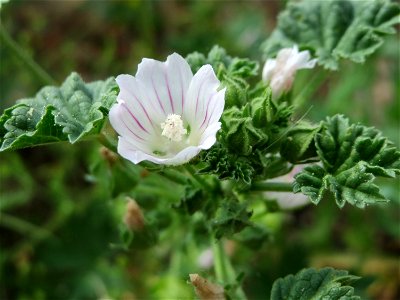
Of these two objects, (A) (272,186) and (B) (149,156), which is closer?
(B) (149,156)

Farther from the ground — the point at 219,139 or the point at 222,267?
→ the point at 219,139

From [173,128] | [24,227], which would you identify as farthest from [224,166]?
[24,227]

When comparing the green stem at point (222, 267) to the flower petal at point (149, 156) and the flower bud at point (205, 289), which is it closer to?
the flower bud at point (205, 289)

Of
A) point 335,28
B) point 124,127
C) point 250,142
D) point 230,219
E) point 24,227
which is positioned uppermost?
point 24,227

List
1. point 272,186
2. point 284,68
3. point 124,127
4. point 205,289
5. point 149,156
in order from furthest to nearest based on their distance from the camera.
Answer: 1. point 284,68
2. point 272,186
3. point 205,289
4. point 124,127
5. point 149,156

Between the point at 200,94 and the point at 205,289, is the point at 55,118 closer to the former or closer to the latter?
the point at 200,94

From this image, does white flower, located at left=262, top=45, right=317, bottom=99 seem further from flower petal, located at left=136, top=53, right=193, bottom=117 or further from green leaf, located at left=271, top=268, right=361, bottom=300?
green leaf, located at left=271, top=268, right=361, bottom=300
